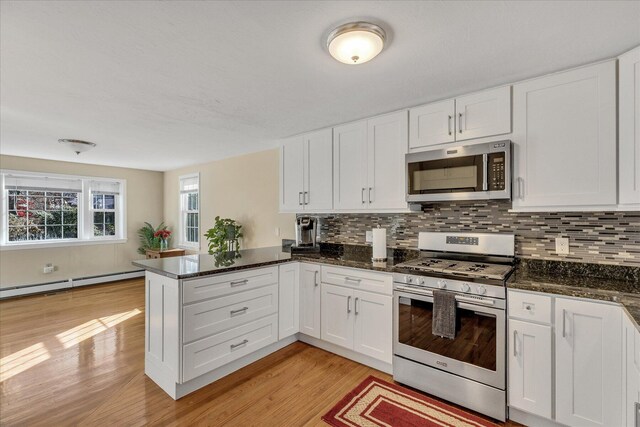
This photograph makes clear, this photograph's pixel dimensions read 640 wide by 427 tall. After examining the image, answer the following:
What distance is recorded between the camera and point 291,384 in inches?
94.6

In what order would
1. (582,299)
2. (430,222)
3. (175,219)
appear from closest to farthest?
1. (582,299)
2. (430,222)
3. (175,219)

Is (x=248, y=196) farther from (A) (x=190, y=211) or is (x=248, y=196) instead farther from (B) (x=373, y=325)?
(B) (x=373, y=325)

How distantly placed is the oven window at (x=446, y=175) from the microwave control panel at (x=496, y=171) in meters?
0.07

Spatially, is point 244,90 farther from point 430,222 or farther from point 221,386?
point 221,386

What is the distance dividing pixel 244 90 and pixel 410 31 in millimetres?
1315

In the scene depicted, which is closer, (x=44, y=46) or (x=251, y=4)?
(x=251, y=4)

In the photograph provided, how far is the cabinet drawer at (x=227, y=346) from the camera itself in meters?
2.23

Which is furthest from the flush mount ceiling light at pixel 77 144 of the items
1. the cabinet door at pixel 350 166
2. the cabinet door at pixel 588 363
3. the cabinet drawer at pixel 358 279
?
the cabinet door at pixel 588 363

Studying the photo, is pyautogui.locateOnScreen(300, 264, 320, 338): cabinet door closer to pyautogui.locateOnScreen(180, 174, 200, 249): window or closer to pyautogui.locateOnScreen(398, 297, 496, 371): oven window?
pyautogui.locateOnScreen(398, 297, 496, 371): oven window

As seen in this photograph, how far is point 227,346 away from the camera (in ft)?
8.11

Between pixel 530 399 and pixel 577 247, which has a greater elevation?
pixel 577 247

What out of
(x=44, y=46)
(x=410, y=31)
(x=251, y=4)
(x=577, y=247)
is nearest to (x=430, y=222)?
(x=577, y=247)

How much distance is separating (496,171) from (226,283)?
2.24m

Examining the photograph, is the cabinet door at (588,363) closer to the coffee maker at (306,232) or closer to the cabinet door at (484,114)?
the cabinet door at (484,114)
